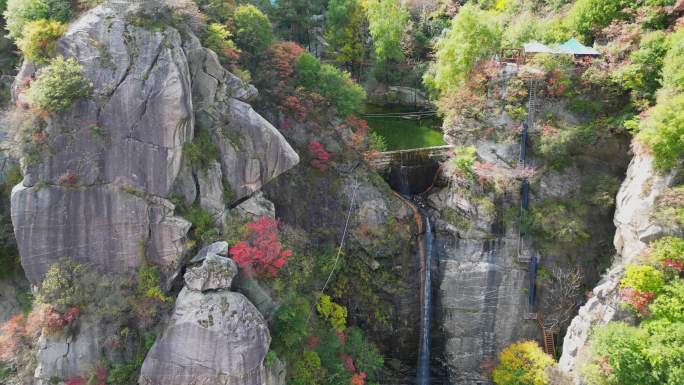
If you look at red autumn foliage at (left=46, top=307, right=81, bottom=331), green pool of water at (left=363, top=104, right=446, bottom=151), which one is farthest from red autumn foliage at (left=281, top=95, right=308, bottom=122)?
red autumn foliage at (left=46, top=307, right=81, bottom=331)

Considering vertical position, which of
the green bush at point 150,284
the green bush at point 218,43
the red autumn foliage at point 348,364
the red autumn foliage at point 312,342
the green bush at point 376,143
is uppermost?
the green bush at point 218,43

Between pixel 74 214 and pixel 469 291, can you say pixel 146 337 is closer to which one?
pixel 74 214

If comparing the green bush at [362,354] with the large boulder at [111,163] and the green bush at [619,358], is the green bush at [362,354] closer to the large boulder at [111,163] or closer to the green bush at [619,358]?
the green bush at [619,358]

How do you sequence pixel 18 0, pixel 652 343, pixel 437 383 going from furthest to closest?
pixel 437 383, pixel 18 0, pixel 652 343

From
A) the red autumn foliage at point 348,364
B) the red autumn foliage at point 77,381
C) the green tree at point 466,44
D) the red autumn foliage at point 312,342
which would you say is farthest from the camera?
Result: the green tree at point 466,44

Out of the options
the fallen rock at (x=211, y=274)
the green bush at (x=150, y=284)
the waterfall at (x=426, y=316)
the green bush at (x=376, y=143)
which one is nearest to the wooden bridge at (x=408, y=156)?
the green bush at (x=376, y=143)

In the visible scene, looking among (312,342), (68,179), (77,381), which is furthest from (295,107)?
(77,381)

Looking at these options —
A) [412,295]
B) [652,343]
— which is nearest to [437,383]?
[412,295]

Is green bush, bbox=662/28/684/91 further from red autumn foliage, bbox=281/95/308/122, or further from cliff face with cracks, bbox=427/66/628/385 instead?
red autumn foliage, bbox=281/95/308/122
